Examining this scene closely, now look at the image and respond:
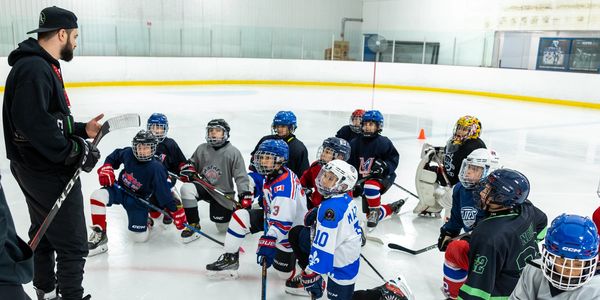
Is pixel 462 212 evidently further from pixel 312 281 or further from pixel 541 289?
pixel 541 289

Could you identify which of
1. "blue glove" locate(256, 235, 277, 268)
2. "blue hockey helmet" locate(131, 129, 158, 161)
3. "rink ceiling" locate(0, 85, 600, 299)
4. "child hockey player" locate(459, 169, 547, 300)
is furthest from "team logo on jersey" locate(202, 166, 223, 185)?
"child hockey player" locate(459, 169, 547, 300)

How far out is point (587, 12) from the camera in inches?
533

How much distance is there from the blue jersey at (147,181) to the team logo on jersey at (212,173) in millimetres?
375

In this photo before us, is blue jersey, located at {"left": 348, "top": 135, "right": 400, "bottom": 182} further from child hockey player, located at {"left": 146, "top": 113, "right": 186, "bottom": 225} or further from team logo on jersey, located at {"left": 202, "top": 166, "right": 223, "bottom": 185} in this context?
child hockey player, located at {"left": 146, "top": 113, "right": 186, "bottom": 225}

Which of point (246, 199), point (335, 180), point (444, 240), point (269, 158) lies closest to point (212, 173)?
point (246, 199)

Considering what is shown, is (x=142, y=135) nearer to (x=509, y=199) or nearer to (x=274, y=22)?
(x=509, y=199)

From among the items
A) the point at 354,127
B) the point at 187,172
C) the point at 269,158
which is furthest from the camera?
the point at 354,127

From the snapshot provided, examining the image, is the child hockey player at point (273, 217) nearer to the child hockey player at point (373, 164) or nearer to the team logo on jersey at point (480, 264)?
the team logo on jersey at point (480, 264)

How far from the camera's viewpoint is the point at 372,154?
13.1 feet

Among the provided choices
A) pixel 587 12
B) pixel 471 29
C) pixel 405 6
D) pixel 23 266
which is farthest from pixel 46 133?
pixel 405 6

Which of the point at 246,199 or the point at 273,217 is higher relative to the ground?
the point at 273,217

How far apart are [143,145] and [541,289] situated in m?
2.49

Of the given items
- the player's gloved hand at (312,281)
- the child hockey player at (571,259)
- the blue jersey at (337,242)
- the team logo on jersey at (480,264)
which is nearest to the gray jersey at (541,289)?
the child hockey player at (571,259)

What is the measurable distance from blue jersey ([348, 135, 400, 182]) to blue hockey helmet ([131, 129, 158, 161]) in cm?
154
